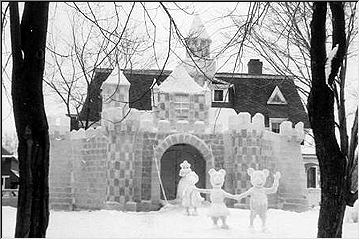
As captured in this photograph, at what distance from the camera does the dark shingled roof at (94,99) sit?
2547mm

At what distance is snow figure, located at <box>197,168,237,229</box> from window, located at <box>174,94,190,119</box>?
1.69 feet

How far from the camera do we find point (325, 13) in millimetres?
2363

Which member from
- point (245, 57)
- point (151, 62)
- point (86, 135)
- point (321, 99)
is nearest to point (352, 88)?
point (321, 99)

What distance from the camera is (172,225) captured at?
2455 millimetres

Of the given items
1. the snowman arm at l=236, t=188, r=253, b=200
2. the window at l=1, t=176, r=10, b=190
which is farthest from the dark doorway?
the window at l=1, t=176, r=10, b=190

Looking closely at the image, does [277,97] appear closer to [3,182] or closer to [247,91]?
[247,91]

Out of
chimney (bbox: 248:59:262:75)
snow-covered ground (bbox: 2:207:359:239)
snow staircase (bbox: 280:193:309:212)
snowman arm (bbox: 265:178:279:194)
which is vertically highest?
chimney (bbox: 248:59:262:75)

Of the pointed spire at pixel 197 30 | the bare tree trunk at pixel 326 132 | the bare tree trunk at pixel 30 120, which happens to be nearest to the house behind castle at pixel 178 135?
the pointed spire at pixel 197 30

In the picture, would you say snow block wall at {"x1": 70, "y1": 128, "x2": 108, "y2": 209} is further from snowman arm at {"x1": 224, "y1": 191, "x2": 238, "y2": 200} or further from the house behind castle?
snowman arm at {"x1": 224, "y1": 191, "x2": 238, "y2": 200}

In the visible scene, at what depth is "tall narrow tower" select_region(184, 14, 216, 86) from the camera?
8.16ft

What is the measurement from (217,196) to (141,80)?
0.71 m

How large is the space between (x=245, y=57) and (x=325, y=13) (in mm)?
429

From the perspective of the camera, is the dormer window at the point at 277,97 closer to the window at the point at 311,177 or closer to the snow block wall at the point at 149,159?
the snow block wall at the point at 149,159

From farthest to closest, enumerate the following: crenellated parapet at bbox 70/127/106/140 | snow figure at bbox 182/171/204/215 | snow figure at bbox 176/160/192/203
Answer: crenellated parapet at bbox 70/127/106/140
snow figure at bbox 176/160/192/203
snow figure at bbox 182/171/204/215
